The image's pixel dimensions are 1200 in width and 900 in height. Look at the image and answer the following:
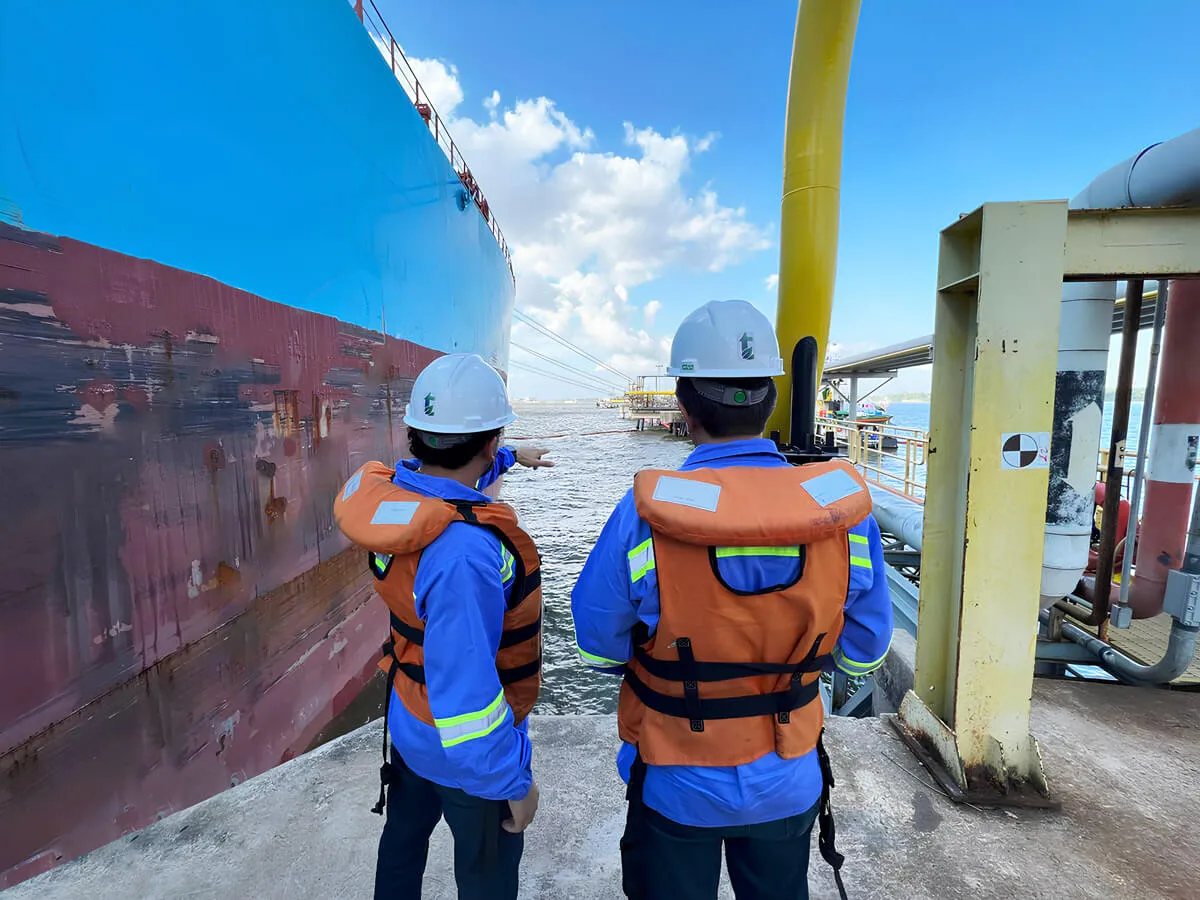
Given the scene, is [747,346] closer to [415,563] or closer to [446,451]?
[446,451]

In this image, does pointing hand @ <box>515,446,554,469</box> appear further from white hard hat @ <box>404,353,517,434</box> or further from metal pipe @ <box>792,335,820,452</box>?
metal pipe @ <box>792,335,820,452</box>

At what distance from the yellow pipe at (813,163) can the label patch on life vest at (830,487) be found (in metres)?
1.85

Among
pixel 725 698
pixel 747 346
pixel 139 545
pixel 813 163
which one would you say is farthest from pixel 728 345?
pixel 139 545

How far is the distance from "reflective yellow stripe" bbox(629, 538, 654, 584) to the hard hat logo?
526 mm

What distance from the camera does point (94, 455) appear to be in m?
2.51

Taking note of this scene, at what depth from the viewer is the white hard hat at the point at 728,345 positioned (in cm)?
134

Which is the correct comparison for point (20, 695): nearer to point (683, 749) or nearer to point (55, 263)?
point (55, 263)

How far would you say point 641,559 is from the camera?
4.06 feet

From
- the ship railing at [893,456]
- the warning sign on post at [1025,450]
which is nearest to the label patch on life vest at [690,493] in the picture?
the warning sign on post at [1025,450]

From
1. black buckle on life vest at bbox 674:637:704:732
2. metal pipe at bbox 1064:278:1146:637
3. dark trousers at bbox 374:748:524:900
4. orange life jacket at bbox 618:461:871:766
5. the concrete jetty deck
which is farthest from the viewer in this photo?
metal pipe at bbox 1064:278:1146:637

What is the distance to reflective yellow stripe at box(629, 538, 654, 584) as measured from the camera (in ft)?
4.02

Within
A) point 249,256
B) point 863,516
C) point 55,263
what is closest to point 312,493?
point 249,256

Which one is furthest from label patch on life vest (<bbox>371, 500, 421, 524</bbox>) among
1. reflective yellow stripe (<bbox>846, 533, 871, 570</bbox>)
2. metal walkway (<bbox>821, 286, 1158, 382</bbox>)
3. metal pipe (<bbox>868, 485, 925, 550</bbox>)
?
metal walkway (<bbox>821, 286, 1158, 382</bbox>)

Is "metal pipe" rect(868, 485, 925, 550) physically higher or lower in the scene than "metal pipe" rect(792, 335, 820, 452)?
lower
